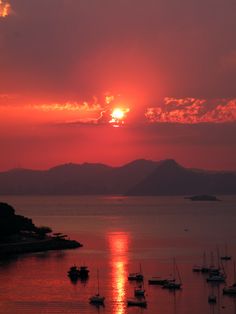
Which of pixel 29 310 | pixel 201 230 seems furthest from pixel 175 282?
pixel 201 230

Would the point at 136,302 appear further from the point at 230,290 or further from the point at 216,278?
the point at 216,278

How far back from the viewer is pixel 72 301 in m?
45.3

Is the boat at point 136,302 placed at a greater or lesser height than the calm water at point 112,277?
lesser

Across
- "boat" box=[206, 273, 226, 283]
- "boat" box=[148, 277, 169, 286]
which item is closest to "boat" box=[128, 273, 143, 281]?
"boat" box=[148, 277, 169, 286]

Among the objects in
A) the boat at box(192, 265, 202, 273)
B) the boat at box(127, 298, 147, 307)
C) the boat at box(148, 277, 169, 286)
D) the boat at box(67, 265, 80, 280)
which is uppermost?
the boat at box(192, 265, 202, 273)

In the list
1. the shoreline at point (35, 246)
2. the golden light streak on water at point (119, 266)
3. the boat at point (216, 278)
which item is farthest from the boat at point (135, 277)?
the shoreline at point (35, 246)

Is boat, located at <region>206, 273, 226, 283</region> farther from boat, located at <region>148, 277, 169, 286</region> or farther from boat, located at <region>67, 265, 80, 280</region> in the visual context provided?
boat, located at <region>67, 265, 80, 280</region>

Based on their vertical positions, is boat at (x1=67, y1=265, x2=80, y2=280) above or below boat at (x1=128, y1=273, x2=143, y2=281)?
above

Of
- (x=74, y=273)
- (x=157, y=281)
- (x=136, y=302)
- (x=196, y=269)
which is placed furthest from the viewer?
(x=196, y=269)

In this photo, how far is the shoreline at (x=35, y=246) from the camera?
72938 mm

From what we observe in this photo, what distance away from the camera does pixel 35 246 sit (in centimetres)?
7769

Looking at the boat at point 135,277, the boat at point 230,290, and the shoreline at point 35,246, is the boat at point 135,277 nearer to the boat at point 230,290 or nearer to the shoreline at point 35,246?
the boat at point 230,290

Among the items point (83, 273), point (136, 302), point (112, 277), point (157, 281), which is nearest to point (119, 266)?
point (112, 277)

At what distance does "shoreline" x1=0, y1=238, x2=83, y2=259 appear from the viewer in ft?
239
